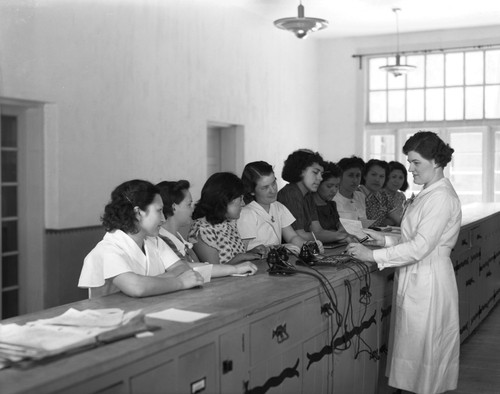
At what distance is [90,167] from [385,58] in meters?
7.14

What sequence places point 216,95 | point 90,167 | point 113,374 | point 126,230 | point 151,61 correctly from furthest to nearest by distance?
point 216,95
point 151,61
point 90,167
point 126,230
point 113,374

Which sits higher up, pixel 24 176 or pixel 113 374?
pixel 24 176

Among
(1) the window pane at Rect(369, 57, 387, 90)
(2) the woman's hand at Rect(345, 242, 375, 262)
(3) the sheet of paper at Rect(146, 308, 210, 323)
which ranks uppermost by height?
(1) the window pane at Rect(369, 57, 387, 90)

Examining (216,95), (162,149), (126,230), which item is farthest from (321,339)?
(216,95)

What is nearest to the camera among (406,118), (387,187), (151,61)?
(387,187)

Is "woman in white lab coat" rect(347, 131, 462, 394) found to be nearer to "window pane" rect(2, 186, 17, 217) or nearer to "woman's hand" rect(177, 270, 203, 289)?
"woman's hand" rect(177, 270, 203, 289)

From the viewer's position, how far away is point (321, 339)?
306cm

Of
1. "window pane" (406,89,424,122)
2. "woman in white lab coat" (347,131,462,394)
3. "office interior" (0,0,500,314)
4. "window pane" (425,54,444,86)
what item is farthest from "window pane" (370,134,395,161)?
"woman in white lab coat" (347,131,462,394)

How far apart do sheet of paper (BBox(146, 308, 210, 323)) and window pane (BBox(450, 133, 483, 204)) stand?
33.1 feet

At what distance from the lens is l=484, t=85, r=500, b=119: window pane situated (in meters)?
11.4

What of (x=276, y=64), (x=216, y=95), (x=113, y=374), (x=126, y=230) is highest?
(x=276, y=64)

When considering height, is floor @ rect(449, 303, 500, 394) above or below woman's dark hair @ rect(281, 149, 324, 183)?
below

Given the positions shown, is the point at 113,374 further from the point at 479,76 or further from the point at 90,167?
the point at 479,76

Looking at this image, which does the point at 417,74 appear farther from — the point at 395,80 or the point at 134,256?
the point at 134,256
